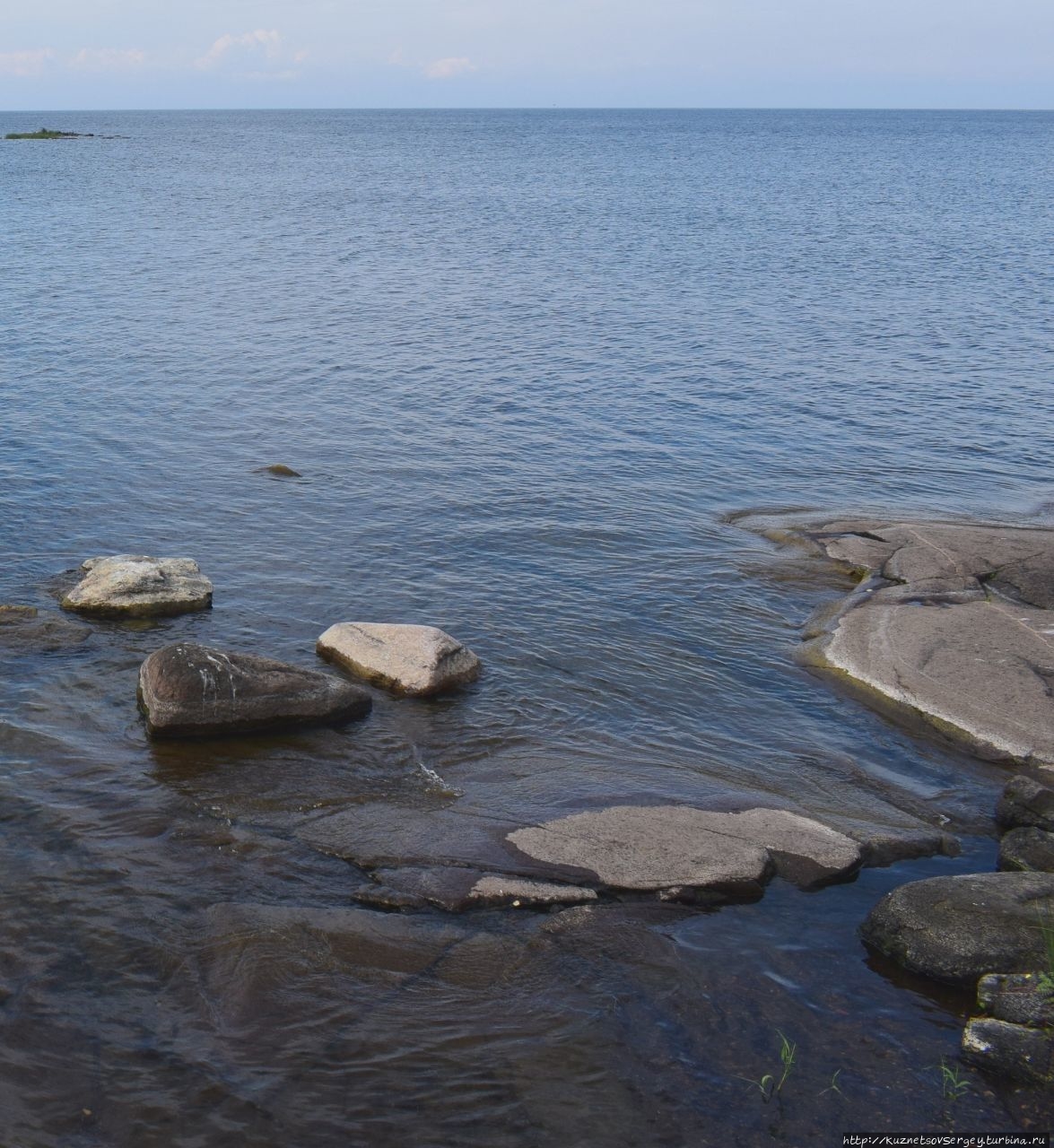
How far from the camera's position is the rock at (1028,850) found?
9062mm

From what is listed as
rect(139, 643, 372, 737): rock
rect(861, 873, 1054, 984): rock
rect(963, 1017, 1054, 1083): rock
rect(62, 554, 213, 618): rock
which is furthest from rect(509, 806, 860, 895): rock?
rect(62, 554, 213, 618): rock

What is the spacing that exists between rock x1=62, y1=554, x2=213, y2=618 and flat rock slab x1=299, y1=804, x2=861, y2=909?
529cm

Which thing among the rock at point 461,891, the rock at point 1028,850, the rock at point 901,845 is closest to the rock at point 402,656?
the rock at point 461,891

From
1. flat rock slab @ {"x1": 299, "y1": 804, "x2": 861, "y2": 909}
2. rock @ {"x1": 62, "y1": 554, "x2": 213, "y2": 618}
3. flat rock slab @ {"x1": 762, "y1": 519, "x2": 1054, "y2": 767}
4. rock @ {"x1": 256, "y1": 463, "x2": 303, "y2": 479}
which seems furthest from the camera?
rock @ {"x1": 256, "y1": 463, "x2": 303, "y2": 479}

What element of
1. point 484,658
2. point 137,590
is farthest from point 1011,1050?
point 137,590

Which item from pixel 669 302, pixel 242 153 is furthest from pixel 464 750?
pixel 242 153

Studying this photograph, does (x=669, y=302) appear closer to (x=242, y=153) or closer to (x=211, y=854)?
(x=211, y=854)

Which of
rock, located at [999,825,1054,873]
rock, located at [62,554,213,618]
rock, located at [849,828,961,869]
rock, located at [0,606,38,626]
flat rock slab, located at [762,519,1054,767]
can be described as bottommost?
rock, located at [849,828,961,869]

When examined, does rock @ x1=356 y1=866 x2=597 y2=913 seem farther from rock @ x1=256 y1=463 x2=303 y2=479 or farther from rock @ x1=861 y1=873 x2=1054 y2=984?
rock @ x1=256 y1=463 x2=303 y2=479

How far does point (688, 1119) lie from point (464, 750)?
488cm

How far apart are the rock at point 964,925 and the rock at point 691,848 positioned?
2.84ft

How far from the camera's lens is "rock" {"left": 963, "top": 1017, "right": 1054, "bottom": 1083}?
698cm

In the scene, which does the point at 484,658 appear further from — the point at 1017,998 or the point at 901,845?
the point at 1017,998

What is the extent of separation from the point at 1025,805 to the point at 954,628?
384 cm
